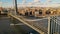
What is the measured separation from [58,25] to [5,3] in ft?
9.81

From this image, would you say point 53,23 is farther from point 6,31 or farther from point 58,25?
point 6,31

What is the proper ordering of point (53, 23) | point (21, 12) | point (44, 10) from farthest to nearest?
point (21, 12), point (44, 10), point (53, 23)

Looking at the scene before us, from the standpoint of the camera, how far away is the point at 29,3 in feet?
14.8

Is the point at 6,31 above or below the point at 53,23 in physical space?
below

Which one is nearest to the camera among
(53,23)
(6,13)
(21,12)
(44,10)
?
(53,23)

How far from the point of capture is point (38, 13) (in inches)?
174

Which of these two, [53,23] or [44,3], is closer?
[53,23]

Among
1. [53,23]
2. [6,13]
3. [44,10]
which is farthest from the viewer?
[6,13]

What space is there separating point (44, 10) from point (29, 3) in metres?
0.54

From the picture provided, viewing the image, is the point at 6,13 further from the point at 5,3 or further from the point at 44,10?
the point at 44,10

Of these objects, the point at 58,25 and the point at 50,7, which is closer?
the point at 58,25

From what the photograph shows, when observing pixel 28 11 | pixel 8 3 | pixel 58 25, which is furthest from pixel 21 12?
pixel 58 25

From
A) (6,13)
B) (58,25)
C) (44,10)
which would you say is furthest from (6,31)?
(58,25)

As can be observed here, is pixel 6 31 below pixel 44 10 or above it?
below
